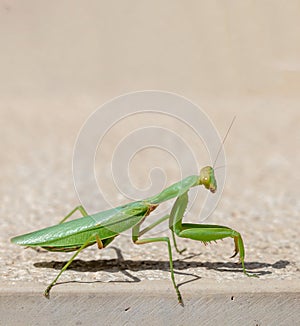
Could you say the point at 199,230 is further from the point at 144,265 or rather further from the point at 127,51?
the point at 127,51

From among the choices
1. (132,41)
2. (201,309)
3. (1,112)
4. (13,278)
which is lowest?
(201,309)

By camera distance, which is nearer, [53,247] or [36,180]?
[53,247]

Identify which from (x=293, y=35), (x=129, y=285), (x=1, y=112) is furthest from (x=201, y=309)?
(x=1, y=112)

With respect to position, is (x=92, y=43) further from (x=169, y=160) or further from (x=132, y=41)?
(x=169, y=160)

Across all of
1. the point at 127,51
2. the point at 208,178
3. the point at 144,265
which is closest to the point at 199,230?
the point at 208,178

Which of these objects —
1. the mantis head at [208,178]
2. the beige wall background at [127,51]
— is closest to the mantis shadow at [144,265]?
the mantis head at [208,178]

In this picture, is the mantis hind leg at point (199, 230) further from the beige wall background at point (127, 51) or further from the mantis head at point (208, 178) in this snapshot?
the beige wall background at point (127, 51)

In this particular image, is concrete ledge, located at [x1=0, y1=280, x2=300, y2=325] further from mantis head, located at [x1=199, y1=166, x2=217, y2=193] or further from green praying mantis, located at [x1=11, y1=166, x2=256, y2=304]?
mantis head, located at [x1=199, y1=166, x2=217, y2=193]
